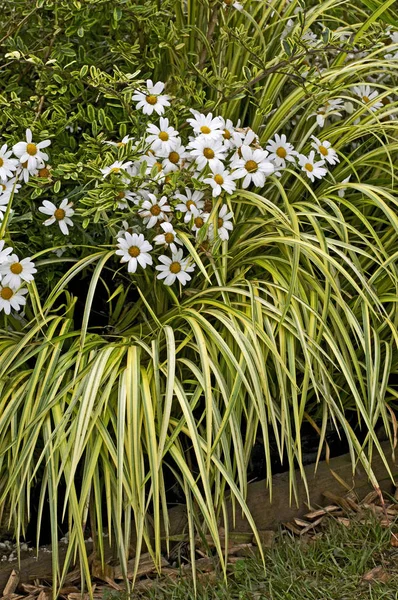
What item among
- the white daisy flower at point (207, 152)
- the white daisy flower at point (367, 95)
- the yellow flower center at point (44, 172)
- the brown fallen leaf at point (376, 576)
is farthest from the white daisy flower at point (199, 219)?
the brown fallen leaf at point (376, 576)

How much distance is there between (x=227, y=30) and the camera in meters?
2.12

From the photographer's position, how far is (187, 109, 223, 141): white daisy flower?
1.96 m

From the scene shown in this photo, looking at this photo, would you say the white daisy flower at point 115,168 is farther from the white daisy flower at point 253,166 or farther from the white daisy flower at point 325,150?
the white daisy flower at point 325,150

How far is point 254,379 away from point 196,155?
1.83 ft

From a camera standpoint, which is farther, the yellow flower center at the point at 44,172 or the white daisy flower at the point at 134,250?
the yellow flower center at the point at 44,172

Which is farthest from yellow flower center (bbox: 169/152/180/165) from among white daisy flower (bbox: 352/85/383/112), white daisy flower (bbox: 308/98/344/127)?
white daisy flower (bbox: 352/85/383/112)

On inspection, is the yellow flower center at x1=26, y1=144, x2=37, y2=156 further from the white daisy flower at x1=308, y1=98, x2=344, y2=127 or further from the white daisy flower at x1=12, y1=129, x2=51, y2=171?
the white daisy flower at x1=308, y1=98, x2=344, y2=127

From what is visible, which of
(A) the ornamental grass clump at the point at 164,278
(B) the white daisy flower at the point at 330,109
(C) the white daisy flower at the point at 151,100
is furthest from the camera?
(B) the white daisy flower at the point at 330,109

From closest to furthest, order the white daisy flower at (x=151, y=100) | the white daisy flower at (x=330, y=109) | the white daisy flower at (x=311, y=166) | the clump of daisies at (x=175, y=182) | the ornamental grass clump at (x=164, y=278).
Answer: the ornamental grass clump at (x=164, y=278), the clump of daisies at (x=175, y=182), the white daisy flower at (x=151, y=100), the white daisy flower at (x=311, y=166), the white daisy flower at (x=330, y=109)

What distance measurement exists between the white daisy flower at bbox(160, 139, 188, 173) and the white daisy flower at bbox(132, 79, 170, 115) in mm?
96

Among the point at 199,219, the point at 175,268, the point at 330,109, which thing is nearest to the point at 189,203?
the point at 199,219

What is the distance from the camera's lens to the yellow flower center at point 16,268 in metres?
1.82

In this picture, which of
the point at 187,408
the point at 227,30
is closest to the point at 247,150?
the point at 227,30

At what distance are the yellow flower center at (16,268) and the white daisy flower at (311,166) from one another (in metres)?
0.78
